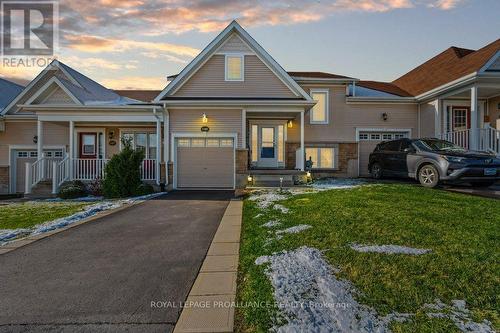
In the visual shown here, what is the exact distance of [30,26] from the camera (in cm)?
1291

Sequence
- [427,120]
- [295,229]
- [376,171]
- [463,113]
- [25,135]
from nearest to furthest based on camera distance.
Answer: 1. [295,229]
2. [376,171]
3. [463,113]
4. [427,120]
5. [25,135]

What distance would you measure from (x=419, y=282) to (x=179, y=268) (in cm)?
282

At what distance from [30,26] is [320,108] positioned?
45.4 ft

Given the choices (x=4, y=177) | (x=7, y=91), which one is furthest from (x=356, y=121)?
(x=7, y=91)

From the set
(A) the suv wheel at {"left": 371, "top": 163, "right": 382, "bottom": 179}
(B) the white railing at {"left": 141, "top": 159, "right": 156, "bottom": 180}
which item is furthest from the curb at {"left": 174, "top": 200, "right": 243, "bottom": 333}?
(B) the white railing at {"left": 141, "top": 159, "right": 156, "bottom": 180}

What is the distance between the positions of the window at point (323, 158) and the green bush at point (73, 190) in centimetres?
1114

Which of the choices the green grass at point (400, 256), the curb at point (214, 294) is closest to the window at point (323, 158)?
the green grass at point (400, 256)

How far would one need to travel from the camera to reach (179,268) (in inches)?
161

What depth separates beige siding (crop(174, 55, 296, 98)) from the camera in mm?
14758

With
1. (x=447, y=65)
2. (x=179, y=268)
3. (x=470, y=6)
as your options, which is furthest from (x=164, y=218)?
(x=447, y=65)

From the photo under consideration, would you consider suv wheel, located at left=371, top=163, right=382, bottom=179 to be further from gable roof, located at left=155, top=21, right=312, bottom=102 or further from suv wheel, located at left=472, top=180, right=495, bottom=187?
gable roof, located at left=155, top=21, right=312, bottom=102

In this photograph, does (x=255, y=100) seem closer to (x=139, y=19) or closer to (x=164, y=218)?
(x=139, y=19)

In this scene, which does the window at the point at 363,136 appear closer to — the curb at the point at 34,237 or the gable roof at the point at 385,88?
the gable roof at the point at 385,88

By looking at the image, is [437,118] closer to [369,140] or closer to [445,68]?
[445,68]
